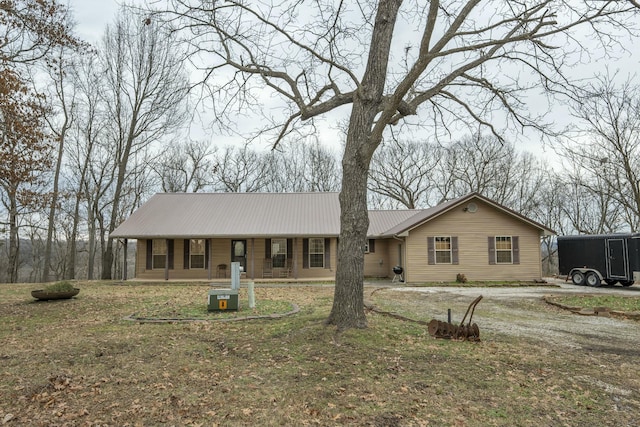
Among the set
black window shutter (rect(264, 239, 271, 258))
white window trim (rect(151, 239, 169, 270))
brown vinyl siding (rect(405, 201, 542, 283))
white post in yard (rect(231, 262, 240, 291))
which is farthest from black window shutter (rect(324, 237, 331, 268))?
white post in yard (rect(231, 262, 240, 291))

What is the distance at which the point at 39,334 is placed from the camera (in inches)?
302

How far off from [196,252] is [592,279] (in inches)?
760

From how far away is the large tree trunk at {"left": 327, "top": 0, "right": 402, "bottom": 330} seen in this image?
6682 millimetres

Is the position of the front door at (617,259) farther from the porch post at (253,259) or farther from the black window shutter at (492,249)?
the porch post at (253,259)

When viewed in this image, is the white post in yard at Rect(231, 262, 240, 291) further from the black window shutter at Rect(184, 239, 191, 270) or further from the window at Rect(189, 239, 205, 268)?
the black window shutter at Rect(184, 239, 191, 270)

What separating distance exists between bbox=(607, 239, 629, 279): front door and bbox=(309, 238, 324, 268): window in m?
13.2

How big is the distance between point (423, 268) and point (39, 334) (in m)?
16.3

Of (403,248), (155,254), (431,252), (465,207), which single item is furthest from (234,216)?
(465,207)

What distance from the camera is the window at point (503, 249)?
20375 millimetres

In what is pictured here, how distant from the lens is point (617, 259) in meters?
17.2

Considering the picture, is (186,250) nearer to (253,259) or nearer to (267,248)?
(253,259)

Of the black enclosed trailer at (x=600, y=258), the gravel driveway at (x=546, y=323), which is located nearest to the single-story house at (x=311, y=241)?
the black enclosed trailer at (x=600, y=258)

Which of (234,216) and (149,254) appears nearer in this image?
(149,254)

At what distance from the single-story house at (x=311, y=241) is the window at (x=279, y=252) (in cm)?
5
